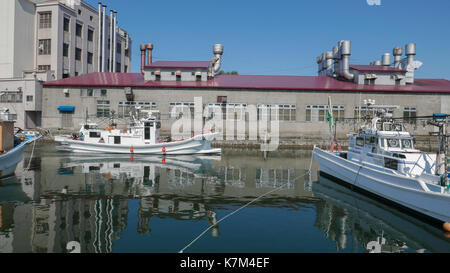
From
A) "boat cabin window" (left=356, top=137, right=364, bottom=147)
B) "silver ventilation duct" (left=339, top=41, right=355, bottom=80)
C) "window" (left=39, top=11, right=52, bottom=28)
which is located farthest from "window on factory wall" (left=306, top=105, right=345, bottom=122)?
"window" (left=39, top=11, right=52, bottom=28)

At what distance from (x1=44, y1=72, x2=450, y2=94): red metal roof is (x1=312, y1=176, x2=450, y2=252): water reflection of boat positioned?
28583mm

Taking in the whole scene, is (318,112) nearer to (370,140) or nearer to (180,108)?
(180,108)

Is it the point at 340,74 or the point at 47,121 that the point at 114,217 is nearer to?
the point at 47,121

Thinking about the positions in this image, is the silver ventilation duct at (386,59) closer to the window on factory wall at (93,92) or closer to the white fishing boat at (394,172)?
the white fishing boat at (394,172)

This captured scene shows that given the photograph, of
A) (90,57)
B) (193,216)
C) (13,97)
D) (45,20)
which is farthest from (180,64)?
(193,216)

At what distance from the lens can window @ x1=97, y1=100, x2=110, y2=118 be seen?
43.3m

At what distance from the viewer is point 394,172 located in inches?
593

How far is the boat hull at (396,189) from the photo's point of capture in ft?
39.9

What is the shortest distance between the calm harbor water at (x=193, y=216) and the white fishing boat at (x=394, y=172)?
60 centimetres

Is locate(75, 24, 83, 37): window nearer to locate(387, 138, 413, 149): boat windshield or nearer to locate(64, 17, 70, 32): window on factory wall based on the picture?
locate(64, 17, 70, 32): window on factory wall

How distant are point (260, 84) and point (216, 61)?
8785mm

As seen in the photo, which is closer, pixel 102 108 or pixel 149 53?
pixel 102 108

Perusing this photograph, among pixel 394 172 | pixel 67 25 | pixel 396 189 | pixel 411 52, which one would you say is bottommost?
pixel 396 189

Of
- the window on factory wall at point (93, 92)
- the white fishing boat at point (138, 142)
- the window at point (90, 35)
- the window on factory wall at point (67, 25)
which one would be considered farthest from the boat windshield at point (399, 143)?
the window at point (90, 35)
